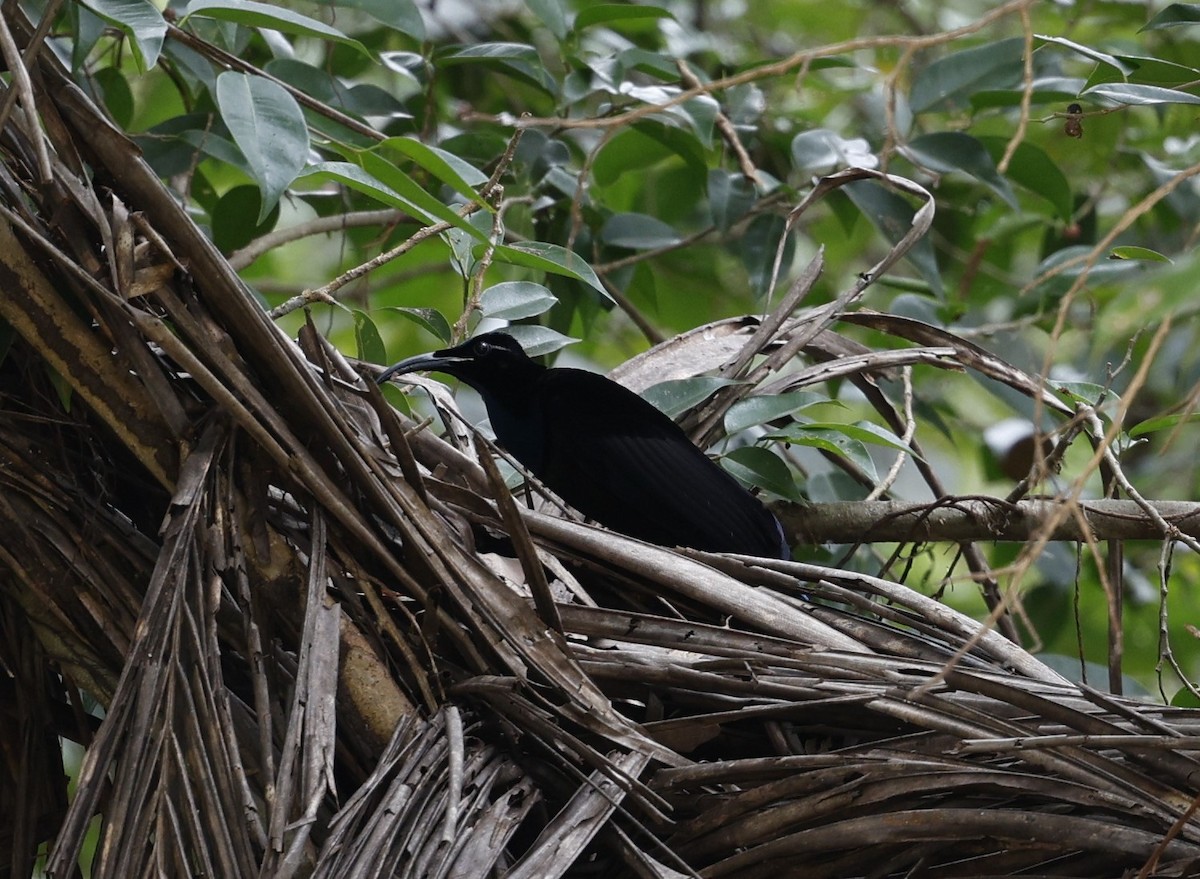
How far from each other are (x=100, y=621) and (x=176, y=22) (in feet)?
3.17

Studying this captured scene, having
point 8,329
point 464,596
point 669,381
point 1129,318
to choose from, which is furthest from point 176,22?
point 1129,318

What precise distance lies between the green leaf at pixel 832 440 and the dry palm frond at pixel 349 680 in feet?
1.96

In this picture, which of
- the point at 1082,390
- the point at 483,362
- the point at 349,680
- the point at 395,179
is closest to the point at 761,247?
the point at 483,362

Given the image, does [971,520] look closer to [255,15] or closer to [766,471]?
[766,471]

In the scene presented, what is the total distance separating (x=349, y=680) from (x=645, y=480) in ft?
2.87

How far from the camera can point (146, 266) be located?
1227 mm

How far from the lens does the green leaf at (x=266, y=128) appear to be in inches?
53.7

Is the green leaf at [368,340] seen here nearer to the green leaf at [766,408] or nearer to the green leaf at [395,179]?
the green leaf at [395,179]

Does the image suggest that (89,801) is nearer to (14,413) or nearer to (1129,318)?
(14,413)

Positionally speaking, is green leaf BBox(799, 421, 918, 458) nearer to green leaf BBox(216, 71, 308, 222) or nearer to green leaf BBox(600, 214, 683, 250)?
green leaf BBox(600, 214, 683, 250)

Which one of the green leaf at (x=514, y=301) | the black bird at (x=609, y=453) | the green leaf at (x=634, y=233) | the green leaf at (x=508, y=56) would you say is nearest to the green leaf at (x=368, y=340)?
the black bird at (x=609, y=453)

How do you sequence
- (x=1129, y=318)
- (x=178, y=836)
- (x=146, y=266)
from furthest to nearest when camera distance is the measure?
(x=146, y=266) < (x=178, y=836) < (x=1129, y=318)

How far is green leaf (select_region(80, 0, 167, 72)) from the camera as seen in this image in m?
1.39

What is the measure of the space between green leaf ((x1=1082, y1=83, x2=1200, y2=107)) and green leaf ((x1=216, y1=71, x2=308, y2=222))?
1009 mm
